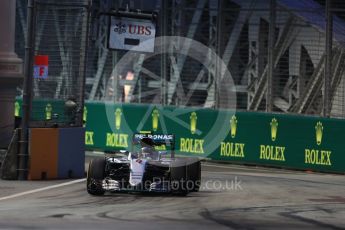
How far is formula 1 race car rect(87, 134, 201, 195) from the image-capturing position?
17.8m

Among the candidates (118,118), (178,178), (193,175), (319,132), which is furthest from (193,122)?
(178,178)

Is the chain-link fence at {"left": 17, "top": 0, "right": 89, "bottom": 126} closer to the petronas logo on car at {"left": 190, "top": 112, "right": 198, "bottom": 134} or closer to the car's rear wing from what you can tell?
the car's rear wing

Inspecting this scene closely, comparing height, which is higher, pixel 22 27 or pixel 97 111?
pixel 22 27

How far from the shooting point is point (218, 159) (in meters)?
30.0

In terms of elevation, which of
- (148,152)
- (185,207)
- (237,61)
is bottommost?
(185,207)

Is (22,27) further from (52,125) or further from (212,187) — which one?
(212,187)

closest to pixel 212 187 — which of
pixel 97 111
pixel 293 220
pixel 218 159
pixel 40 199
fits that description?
pixel 40 199

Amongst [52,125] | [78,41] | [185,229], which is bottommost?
[185,229]

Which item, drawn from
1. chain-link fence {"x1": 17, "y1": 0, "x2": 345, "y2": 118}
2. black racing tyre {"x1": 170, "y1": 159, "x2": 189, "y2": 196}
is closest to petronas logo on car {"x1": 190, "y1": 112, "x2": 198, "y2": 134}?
chain-link fence {"x1": 17, "y1": 0, "x2": 345, "y2": 118}

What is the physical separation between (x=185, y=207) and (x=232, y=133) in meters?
13.9

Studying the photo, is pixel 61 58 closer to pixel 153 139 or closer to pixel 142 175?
pixel 153 139

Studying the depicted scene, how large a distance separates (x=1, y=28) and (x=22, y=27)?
10.4 meters

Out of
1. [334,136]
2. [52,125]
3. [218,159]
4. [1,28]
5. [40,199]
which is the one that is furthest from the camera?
[218,159]

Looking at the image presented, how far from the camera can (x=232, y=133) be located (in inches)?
1164
